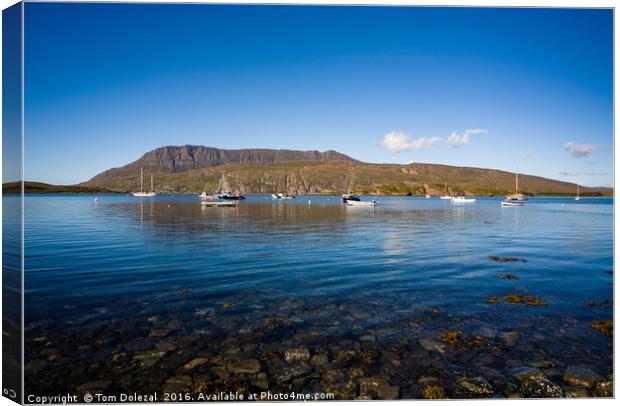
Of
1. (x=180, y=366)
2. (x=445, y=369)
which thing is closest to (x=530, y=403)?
(x=445, y=369)

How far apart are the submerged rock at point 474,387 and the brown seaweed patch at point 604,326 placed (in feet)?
13.9

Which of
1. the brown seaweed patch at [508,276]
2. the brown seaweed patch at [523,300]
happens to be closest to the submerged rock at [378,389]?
the brown seaweed patch at [523,300]

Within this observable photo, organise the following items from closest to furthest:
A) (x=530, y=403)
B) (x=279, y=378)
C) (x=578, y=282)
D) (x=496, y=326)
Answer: (x=530, y=403)
(x=279, y=378)
(x=496, y=326)
(x=578, y=282)

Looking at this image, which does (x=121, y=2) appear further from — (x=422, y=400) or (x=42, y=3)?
(x=422, y=400)

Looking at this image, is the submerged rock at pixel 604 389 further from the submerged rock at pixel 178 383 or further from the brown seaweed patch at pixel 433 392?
the submerged rock at pixel 178 383

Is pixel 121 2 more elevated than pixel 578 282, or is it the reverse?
pixel 121 2

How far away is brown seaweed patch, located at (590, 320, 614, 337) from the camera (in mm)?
8345

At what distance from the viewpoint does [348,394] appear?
5.79 metres

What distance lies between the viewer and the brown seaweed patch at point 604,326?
8.35 meters

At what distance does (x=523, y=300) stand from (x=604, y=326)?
2.32 m

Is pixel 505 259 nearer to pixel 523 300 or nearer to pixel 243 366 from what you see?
pixel 523 300

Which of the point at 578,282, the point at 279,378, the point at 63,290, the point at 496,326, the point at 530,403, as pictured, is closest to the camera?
the point at 530,403

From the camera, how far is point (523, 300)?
10898 millimetres

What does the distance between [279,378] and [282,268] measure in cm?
929
